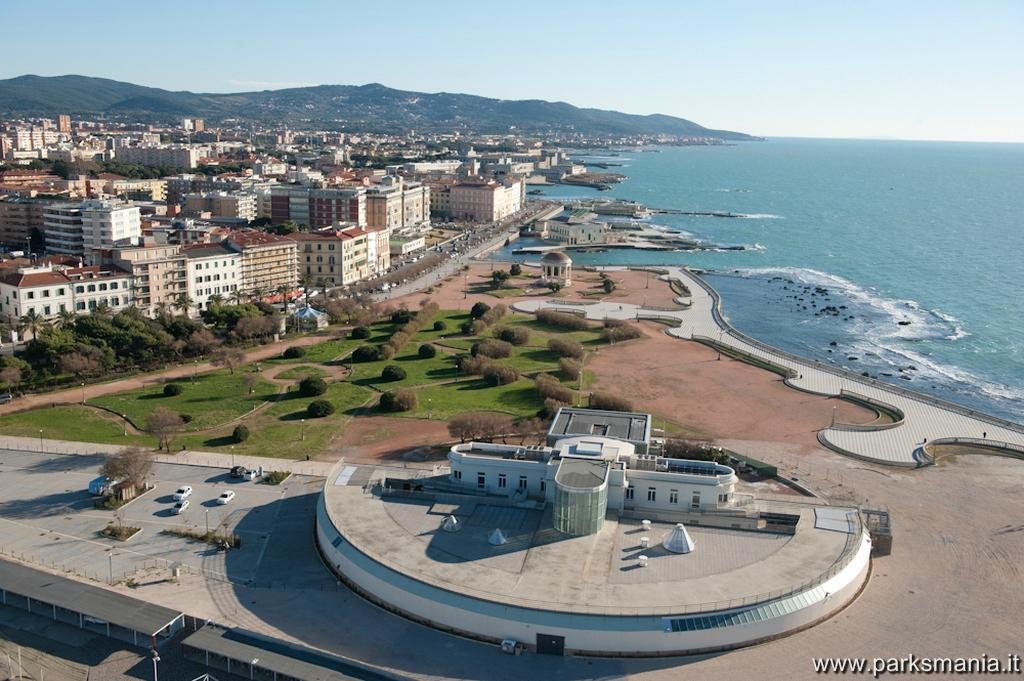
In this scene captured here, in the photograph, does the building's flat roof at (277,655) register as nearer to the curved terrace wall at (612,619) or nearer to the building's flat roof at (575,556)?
the curved terrace wall at (612,619)

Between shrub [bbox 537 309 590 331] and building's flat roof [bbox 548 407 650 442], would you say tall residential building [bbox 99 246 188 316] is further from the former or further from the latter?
building's flat roof [bbox 548 407 650 442]

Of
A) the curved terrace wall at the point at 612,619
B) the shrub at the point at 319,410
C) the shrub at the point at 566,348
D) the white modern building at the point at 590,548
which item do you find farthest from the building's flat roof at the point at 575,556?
the shrub at the point at 566,348

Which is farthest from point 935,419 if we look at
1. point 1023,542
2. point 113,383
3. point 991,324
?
point 113,383

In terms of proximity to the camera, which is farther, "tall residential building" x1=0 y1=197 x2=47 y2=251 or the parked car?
"tall residential building" x1=0 y1=197 x2=47 y2=251

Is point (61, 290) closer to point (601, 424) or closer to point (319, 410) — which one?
point (319, 410)

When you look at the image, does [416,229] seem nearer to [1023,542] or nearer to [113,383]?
[113,383]

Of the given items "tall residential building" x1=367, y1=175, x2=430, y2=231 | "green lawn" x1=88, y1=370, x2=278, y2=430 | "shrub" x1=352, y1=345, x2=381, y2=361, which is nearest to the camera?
"green lawn" x1=88, y1=370, x2=278, y2=430

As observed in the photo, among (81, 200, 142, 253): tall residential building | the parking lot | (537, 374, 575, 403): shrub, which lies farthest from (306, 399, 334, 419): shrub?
(81, 200, 142, 253): tall residential building

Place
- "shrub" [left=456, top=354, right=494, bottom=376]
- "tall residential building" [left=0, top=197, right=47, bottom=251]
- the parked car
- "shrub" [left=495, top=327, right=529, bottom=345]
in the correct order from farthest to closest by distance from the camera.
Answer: "tall residential building" [left=0, top=197, right=47, bottom=251]
"shrub" [left=495, top=327, right=529, bottom=345]
"shrub" [left=456, top=354, right=494, bottom=376]
the parked car
